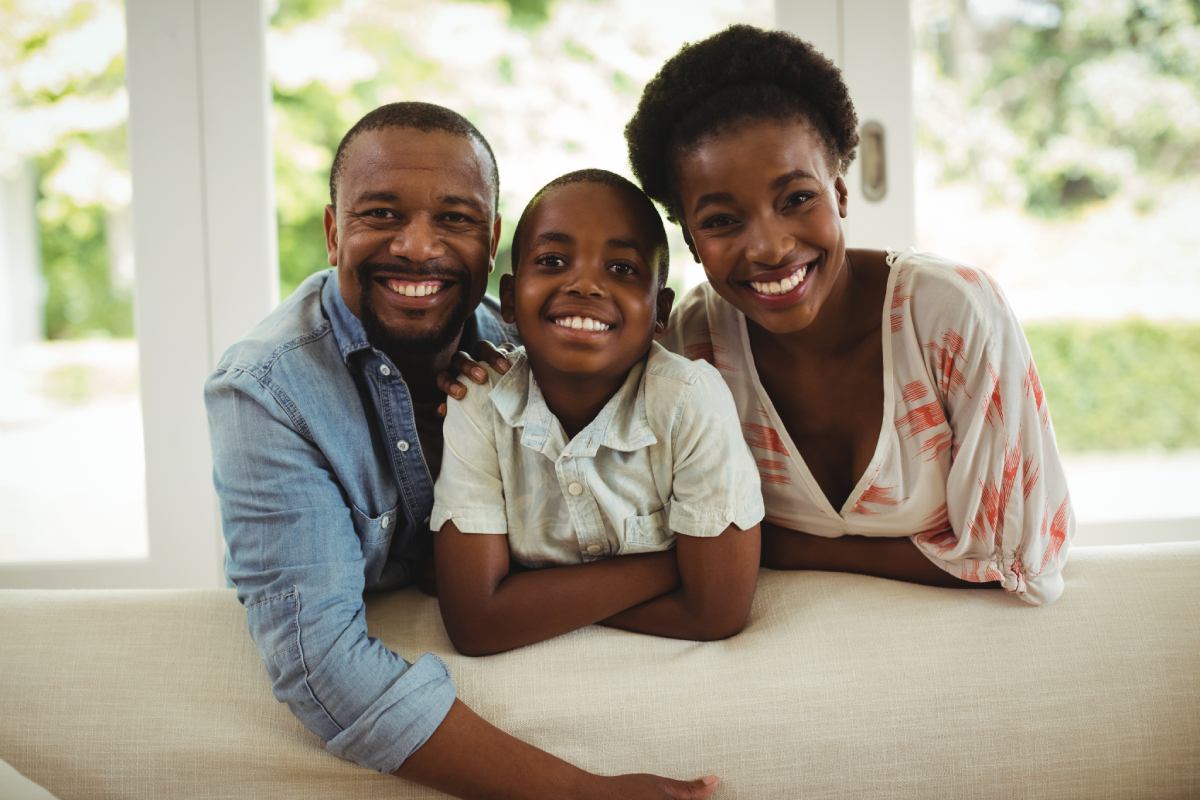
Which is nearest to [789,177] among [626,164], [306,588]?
[306,588]

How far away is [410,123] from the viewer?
141 cm

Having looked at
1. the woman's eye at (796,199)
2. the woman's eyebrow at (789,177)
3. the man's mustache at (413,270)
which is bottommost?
the man's mustache at (413,270)

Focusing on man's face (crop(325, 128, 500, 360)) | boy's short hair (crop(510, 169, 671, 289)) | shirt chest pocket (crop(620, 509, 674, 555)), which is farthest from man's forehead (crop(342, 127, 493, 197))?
shirt chest pocket (crop(620, 509, 674, 555))

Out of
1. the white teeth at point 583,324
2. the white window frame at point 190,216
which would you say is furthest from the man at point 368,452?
the white window frame at point 190,216

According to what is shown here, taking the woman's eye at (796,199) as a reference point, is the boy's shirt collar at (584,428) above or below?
below

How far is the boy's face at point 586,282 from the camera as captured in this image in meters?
1.35

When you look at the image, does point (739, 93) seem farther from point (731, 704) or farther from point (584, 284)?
point (731, 704)

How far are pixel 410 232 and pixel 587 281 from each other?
287 millimetres

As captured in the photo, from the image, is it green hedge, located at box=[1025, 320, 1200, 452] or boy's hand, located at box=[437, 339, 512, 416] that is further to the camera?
green hedge, located at box=[1025, 320, 1200, 452]

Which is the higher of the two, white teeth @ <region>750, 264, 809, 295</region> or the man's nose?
the man's nose

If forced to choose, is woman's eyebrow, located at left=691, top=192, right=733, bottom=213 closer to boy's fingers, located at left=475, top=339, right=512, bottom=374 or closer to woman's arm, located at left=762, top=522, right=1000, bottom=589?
boy's fingers, located at left=475, top=339, right=512, bottom=374

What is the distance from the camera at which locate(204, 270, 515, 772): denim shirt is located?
1229 millimetres

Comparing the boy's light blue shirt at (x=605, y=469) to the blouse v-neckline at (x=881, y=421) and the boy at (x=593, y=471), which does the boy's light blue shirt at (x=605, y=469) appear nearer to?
the boy at (x=593, y=471)

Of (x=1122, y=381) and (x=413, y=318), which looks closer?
(x=413, y=318)
